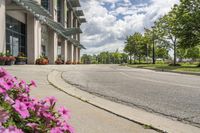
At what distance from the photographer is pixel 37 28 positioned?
40.7 metres

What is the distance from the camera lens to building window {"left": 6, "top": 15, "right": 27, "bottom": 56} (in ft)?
115

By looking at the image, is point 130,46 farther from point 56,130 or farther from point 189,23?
point 56,130

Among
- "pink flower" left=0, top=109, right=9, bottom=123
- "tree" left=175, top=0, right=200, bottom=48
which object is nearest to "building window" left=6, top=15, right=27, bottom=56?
"tree" left=175, top=0, right=200, bottom=48

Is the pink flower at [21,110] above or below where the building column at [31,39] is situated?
below

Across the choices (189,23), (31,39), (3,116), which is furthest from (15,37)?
(3,116)

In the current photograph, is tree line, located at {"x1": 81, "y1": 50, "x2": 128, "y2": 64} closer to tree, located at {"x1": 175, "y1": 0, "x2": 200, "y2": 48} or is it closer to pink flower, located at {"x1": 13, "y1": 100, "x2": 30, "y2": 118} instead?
tree, located at {"x1": 175, "y1": 0, "x2": 200, "y2": 48}

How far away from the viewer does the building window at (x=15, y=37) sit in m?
35.2

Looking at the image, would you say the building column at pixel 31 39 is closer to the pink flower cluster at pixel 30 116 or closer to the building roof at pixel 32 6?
the building roof at pixel 32 6

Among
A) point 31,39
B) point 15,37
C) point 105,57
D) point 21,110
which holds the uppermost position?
point 15,37

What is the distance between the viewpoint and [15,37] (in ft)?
123

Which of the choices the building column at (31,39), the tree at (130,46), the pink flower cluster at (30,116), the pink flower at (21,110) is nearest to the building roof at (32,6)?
the building column at (31,39)

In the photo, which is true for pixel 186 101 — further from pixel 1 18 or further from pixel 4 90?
pixel 1 18

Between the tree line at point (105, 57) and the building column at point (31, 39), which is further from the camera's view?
the tree line at point (105, 57)

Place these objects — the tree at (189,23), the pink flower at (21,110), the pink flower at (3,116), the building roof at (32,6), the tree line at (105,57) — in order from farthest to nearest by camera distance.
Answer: the tree line at (105,57)
the tree at (189,23)
the building roof at (32,6)
the pink flower at (21,110)
the pink flower at (3,116)
